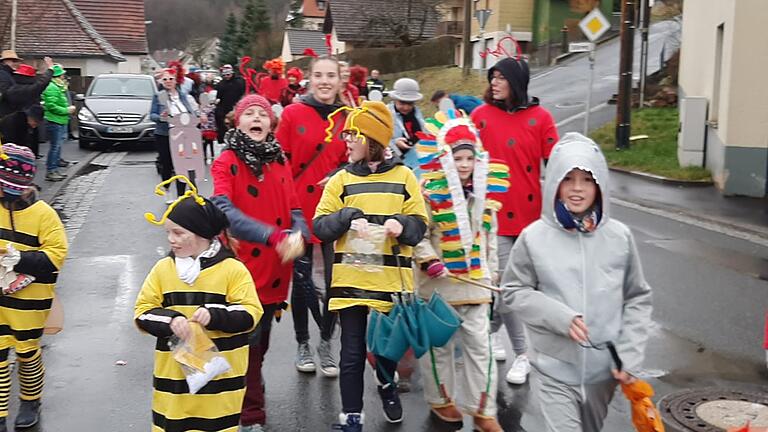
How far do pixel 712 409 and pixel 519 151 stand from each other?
2029 mm

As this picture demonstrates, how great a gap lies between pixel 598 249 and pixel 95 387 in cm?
357

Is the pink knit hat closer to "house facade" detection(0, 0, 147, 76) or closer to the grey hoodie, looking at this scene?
the grey hoodie

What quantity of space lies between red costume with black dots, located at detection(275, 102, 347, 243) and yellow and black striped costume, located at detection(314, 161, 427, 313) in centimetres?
118

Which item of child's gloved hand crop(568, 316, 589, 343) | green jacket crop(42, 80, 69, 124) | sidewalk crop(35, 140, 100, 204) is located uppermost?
green jacket crop(42, 80, 69, 124)

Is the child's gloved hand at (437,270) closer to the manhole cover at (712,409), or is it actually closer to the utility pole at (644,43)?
the manhole cover at (712,409)

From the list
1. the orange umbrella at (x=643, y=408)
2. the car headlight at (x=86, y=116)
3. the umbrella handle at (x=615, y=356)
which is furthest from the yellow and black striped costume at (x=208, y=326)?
the car headlight at (x=86, y=116)

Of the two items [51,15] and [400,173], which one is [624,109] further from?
[51,15]

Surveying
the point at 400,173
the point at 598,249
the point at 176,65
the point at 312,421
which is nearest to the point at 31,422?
the point at 312,421

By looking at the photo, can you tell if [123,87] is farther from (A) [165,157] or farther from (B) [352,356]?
(B) [352,356]

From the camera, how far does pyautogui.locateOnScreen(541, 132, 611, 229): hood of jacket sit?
→ 12.2 feet

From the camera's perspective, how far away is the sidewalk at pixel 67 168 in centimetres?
1359

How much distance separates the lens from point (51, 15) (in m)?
36.7

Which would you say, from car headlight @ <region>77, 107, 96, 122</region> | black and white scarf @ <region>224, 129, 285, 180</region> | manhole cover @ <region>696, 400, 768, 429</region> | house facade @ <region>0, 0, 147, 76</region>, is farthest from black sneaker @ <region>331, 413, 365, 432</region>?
house facade @ <region>0, 0, 147, 76</region>

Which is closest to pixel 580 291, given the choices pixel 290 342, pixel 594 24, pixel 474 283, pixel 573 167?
pixel 573 167
